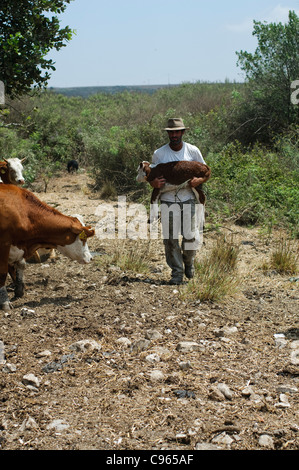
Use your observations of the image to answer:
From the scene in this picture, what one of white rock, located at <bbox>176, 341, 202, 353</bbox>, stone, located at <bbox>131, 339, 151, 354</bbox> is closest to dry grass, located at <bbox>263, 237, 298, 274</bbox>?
white rock, located at <bbox>176, 341, 202, 353</bbox>

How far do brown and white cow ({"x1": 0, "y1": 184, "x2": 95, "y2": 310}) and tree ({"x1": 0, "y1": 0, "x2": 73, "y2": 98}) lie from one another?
213cm

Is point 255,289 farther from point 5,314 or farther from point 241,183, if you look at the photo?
point 241,183

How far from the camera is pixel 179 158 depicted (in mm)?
6820

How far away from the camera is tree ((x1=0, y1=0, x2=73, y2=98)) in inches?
289

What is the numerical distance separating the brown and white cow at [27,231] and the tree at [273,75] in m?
11.4

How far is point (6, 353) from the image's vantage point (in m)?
4.85

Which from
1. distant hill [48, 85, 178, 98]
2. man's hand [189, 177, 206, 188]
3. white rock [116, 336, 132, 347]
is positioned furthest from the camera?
distant hill [48, 85, 178, 98]

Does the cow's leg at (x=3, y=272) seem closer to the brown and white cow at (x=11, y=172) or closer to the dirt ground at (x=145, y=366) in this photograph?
the dirt ground at (x=145, y=366)

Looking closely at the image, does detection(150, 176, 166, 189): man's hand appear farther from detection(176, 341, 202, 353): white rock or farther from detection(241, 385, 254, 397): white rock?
detection(241, 385, 254, 397): white rock

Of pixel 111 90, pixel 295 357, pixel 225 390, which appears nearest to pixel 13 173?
pixel 295 357

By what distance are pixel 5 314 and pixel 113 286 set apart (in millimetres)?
1489

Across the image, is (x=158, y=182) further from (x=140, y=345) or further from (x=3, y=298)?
(x=140, y=345)

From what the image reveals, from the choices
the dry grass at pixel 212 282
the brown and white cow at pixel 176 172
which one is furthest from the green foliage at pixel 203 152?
the dry grass at pixel 212 282
